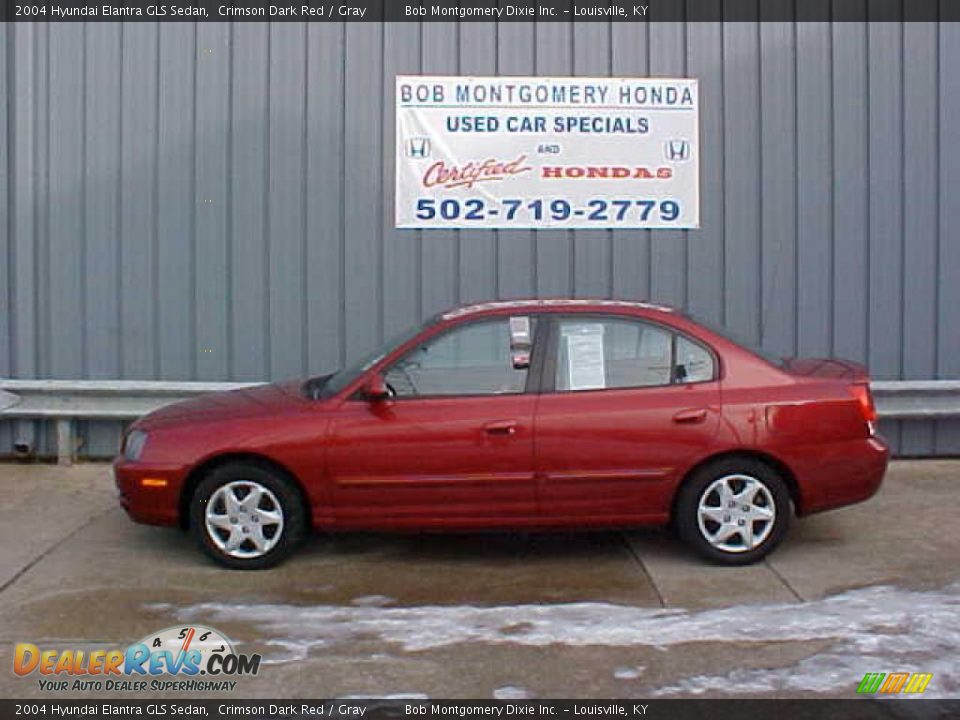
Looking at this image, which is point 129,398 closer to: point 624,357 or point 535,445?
point 535,445

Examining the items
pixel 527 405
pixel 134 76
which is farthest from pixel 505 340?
pixel 134 76

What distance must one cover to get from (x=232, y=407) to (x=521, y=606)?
2105 millimetres

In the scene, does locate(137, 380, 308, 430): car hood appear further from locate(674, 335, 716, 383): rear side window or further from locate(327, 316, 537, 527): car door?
locate(674, 335, 716, 383): rear side window

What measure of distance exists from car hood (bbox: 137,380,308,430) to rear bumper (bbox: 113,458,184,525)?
0.29 m

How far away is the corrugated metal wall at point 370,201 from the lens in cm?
967

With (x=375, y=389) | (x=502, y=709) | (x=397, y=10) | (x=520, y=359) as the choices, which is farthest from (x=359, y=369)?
(x=397, y=10)

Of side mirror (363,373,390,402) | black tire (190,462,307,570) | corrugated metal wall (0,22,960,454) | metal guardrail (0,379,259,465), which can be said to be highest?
corrugated metal wall (0,22,960,454)

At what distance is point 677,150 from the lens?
970 centimetres

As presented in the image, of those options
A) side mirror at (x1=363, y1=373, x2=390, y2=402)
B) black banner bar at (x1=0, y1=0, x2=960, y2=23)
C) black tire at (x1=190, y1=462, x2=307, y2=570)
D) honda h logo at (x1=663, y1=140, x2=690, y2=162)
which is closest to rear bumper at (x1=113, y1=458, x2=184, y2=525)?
black tire at (x1=190, y1=462, x2=307, y2=570)

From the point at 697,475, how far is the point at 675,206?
3.68 metres

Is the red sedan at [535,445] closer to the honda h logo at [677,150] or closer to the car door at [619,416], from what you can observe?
the car door at [619,416]

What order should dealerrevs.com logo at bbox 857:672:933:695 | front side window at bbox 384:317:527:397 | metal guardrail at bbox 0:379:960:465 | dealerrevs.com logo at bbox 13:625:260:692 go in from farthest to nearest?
metal guardrail at bbox 0:379:960:465, front side window at bbox 384:317:527:397, dealerrevs.com logo at bbox 13:625:260:692, dealerrevs.com logo at bbox 857:672:933:695

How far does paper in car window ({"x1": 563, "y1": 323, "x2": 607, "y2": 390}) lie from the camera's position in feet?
21.8

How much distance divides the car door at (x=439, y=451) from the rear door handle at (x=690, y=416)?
834 millimetres
